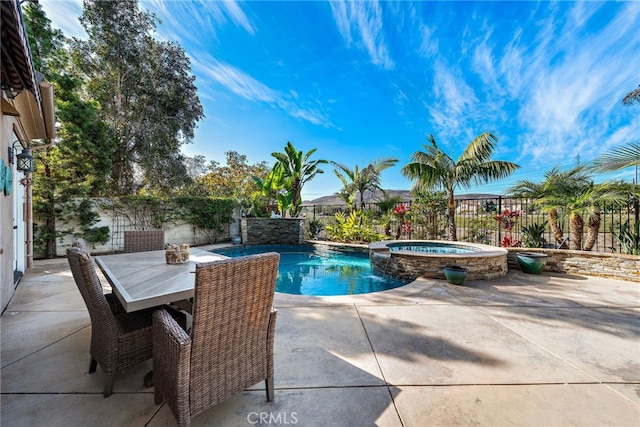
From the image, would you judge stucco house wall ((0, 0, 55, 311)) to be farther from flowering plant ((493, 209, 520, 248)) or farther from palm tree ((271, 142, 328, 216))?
flowering plant ((493, 209, 520, 248))

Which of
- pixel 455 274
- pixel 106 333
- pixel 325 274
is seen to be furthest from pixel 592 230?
pixel 106 333

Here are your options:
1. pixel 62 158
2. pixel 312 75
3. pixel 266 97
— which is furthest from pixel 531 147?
pixel 62 158

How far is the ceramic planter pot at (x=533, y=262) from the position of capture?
5258 mm

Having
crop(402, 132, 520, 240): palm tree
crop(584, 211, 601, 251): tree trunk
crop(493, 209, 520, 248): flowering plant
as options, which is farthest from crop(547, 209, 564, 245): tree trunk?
crop(402, 132, 520, 240): palm tree

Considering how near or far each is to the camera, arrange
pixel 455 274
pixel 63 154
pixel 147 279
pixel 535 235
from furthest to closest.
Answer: pixel 63 154 < pixel 535 235 < pixel 455 274 < pixel 147 279

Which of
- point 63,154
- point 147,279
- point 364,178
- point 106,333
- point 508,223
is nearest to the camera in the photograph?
point 106,333

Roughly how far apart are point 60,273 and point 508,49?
491 inches

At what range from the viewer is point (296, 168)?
34.7 feet

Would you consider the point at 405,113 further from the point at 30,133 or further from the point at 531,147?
the point at 30,133

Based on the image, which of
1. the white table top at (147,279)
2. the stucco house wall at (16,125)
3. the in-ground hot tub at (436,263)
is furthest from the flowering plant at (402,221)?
the stucco house wall at (16,125)

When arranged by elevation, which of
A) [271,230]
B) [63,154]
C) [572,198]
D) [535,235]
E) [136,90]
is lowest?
[271,230]

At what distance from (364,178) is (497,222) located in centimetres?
498

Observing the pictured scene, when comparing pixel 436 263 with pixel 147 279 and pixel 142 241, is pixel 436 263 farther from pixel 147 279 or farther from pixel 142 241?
pixel 142 241

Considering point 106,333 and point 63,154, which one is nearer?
point 106,333
